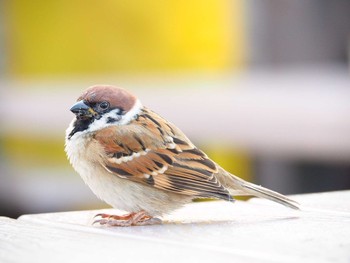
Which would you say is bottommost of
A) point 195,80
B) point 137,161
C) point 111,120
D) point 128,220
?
point 195,80

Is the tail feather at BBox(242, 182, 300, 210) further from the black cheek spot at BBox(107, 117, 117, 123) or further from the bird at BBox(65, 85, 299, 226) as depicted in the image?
the black cheek spot at BBox(107, 117, 117, 123)

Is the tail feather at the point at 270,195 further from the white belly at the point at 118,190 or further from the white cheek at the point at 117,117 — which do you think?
the white cheek at the point at 117,117

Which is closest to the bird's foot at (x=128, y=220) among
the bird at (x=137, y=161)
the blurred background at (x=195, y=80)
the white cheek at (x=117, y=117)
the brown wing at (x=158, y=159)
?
the bird at (x=137, y=161)

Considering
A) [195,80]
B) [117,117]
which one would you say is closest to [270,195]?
[117,117]

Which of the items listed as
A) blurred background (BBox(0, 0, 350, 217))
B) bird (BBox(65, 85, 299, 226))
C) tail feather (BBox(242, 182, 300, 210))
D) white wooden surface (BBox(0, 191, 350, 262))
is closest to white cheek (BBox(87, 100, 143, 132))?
bird (BBox(65, 85, 299, 226))

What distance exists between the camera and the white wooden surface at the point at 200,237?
2074 mm

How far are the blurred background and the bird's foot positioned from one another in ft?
13.2

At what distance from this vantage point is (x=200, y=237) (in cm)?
237

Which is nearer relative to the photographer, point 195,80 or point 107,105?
point 107,105

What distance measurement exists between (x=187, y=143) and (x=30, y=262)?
3.69 feet

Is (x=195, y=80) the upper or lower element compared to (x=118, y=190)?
lower

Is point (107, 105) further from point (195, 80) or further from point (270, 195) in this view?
point (195, 80)

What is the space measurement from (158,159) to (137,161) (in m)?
0.07

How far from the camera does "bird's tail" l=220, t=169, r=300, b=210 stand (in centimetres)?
290
